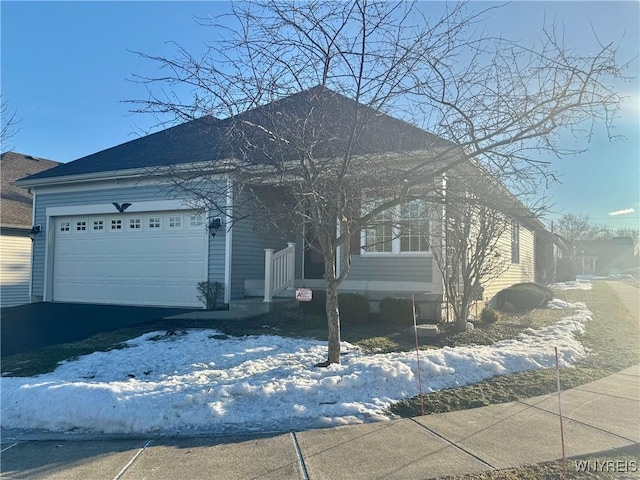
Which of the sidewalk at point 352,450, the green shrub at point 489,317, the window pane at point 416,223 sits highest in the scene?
the window pane at point 416,223

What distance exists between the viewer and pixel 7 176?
18.8 metres

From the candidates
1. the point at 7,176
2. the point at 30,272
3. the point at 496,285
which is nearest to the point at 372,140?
the point at 496,285

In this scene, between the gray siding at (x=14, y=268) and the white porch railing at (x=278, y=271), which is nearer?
the white porch railing at (x=278, y=271)

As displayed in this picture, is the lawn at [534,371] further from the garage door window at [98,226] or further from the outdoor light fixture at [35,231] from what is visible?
the outdoor light fixture at [35,231]

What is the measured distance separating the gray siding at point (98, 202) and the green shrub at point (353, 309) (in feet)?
12.6

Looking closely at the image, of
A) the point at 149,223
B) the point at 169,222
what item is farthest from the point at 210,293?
the point at 149,223

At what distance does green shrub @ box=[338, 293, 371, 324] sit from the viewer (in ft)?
33.9

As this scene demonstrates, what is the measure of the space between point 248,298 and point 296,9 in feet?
27.8

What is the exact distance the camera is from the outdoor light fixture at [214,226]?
1245 centimetres

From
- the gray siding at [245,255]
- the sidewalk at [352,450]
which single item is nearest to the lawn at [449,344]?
the sidewalk at [352,450]

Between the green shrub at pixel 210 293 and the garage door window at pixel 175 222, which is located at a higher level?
the garage door window at pixel 175 222

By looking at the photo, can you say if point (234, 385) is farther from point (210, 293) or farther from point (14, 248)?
point (14, 248)

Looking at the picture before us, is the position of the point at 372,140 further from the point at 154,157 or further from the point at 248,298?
the point at 154,157

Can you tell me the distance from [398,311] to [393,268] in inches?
66.9
